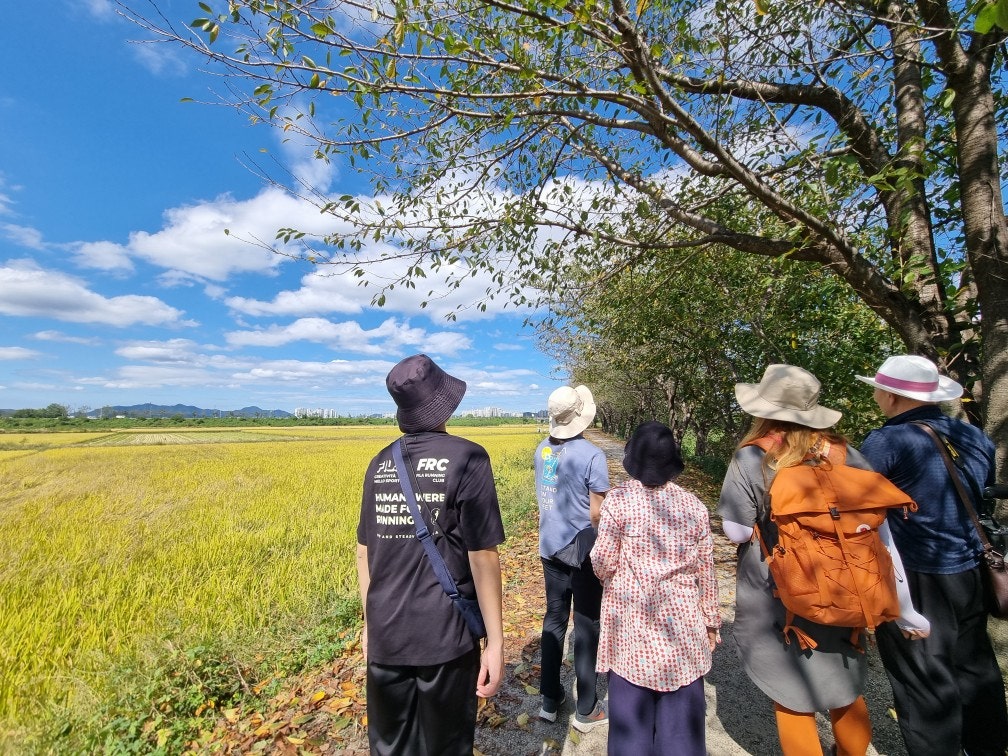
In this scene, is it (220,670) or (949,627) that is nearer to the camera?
(949,627)

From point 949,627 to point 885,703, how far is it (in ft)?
4.69

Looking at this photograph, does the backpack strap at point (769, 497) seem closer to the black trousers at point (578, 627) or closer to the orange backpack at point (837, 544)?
the orange backpack at point (837, 544)

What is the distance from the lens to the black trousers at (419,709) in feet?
5.87

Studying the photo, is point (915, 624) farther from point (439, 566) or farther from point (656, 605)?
point (439, 566)

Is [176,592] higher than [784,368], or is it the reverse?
[784,368]

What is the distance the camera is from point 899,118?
3574 mm

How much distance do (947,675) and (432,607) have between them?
2.46 meters

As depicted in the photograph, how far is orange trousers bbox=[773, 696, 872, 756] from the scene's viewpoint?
200 centimetres

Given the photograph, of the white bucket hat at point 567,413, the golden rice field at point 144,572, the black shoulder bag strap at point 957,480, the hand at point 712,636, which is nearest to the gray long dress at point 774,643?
the hand at point 712,636

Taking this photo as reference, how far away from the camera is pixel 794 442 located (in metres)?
2.02

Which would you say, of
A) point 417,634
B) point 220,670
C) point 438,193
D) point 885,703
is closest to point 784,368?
point 417,634

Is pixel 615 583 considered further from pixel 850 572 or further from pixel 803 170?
pixel 803 170

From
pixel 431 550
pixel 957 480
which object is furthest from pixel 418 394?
pixel 957 480

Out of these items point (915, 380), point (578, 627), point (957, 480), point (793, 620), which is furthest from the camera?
point (578, 627)
